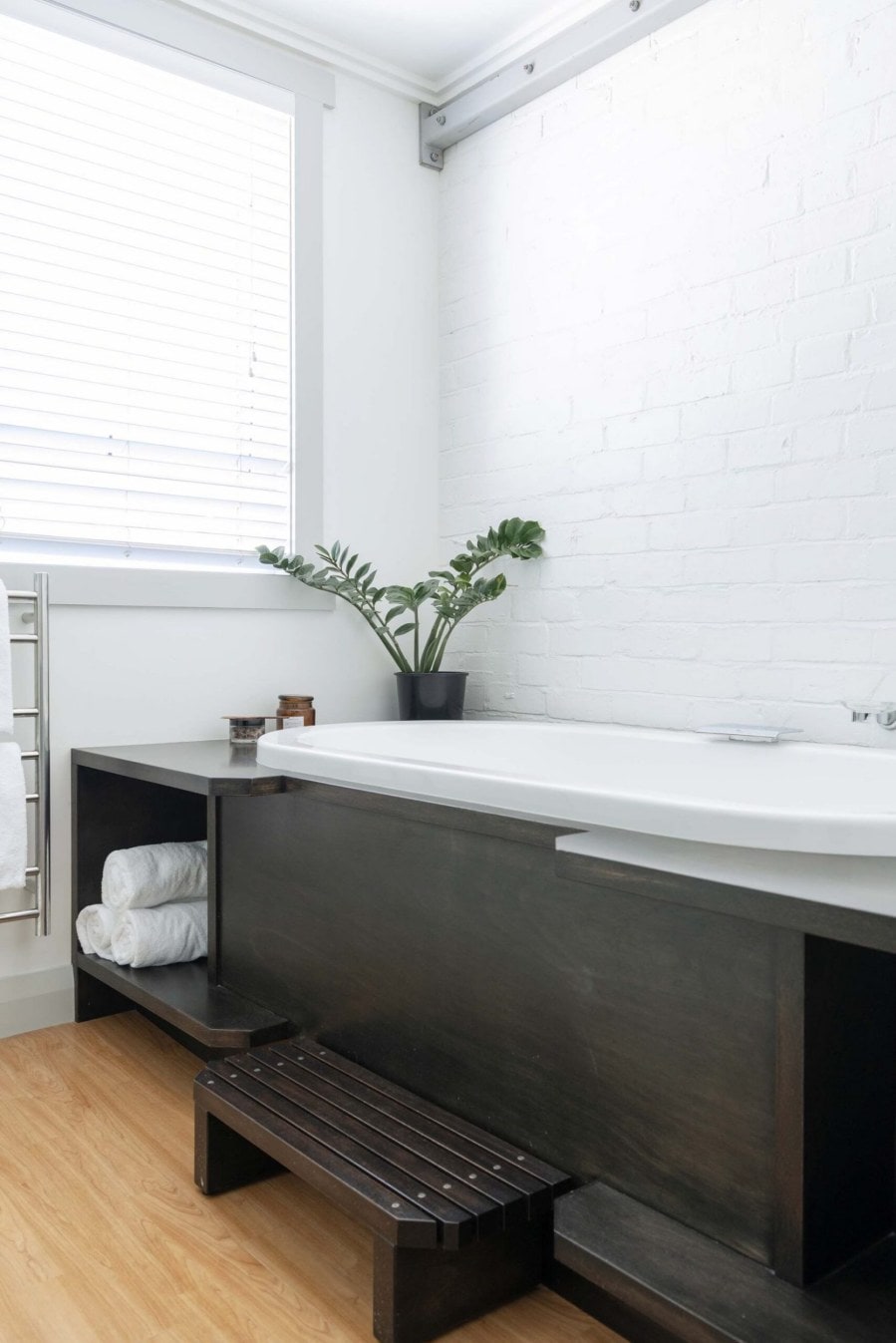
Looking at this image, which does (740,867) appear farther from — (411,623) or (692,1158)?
(411,623)

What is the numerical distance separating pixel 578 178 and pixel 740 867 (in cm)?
220

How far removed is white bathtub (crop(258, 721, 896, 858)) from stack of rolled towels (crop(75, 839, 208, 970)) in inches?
15.8

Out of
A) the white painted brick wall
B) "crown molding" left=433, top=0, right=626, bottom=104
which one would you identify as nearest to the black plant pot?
the white painted brick wall

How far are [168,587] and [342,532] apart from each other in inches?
22.5

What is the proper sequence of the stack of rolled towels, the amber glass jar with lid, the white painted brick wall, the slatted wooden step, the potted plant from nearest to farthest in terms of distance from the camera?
the slatted wooden step, the white painted brick wall, the stack of rolled towels, the amber glass jar with lid, the potted plant

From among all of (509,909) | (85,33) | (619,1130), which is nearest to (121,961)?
(509,909)

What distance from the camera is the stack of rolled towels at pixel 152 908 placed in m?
2.21

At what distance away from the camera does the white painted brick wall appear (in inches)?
83.1

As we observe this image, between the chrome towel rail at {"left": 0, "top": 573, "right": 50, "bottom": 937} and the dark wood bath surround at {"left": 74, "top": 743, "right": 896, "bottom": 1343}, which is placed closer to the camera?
the dark wood bath surround at {"left": 74, "top": 743, "right": 896, "bottom": 1343}

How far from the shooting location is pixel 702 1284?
109 cm

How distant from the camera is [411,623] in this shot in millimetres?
2961

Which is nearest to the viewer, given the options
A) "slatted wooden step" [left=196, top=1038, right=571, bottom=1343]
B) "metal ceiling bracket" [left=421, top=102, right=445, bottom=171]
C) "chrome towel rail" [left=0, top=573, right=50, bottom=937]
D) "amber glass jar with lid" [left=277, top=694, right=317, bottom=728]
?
"slatted wooden step" [left=196, top=1038, right=571, bottom=1343]

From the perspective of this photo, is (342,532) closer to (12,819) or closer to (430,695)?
(430,695)

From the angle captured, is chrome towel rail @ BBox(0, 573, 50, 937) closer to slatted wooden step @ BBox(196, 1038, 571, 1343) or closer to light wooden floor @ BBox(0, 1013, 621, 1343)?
light wooden floor @ BBox(0, 1013, 621, 1343)
